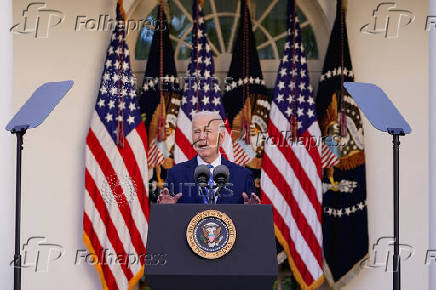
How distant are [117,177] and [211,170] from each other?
3225mm

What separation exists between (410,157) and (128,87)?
133 inches

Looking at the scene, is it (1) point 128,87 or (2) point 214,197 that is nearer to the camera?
(2) point 214,197

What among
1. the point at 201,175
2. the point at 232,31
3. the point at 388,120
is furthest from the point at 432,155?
the point at 232,31

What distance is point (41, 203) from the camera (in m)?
9.48

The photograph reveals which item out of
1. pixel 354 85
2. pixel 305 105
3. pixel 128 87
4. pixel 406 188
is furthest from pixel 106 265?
pixel 354 85

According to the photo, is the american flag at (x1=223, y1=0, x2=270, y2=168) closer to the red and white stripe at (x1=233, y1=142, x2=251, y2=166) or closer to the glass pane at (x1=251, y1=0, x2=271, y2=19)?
the red and white stripe at (x1=233, y1=142, x2=251, y2=166)

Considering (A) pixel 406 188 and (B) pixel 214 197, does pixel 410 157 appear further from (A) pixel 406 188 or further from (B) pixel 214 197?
(B) pixel 214 197

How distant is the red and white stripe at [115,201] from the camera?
30.4 feet

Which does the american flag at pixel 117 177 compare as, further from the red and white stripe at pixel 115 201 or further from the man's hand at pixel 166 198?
the man's hand at pixel 166 198

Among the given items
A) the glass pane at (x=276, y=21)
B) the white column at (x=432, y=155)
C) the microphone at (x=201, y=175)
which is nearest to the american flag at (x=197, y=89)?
the glass pane at (x=276, y=21)

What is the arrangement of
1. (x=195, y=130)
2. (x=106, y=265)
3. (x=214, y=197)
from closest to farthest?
(x=214, y=197), (x=195, y=130), (x=106, y=265)

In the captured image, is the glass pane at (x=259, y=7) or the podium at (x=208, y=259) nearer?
the podium at (x=208, y=259)

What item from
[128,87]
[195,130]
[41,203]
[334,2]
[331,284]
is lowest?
[331,284]

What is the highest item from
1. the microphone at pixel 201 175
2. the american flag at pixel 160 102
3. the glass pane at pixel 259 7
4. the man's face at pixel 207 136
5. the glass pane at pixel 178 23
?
the glass pane at pixel 259 7
